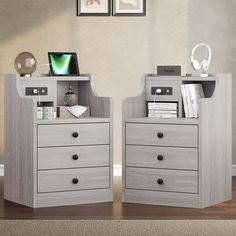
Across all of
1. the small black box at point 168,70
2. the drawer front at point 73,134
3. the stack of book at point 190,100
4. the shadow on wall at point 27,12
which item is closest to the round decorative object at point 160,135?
the stack of book at point 190,100

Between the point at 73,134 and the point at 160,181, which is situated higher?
the point at 73,134

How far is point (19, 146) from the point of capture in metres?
5.28

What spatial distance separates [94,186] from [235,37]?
2.08 m

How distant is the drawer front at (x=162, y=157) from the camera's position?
5.17m

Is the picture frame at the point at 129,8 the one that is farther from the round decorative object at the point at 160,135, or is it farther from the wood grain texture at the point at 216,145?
the round decorative object at the point at 160,135

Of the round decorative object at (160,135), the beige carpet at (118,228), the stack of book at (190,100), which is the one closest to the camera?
the beige carpet at (118,228)

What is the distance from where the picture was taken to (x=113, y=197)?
557 cm

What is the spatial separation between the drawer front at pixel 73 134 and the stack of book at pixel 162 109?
34 centimetres

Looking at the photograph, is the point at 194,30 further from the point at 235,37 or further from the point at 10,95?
the point at 10,95

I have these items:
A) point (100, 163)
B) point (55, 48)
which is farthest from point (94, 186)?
point (55, 48)

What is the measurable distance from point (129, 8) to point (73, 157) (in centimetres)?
184

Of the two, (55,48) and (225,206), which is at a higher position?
(55,48)

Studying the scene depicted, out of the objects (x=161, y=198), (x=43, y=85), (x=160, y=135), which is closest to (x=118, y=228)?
(x=161, y=198)

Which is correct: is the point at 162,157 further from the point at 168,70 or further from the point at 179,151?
the point at 168,70
